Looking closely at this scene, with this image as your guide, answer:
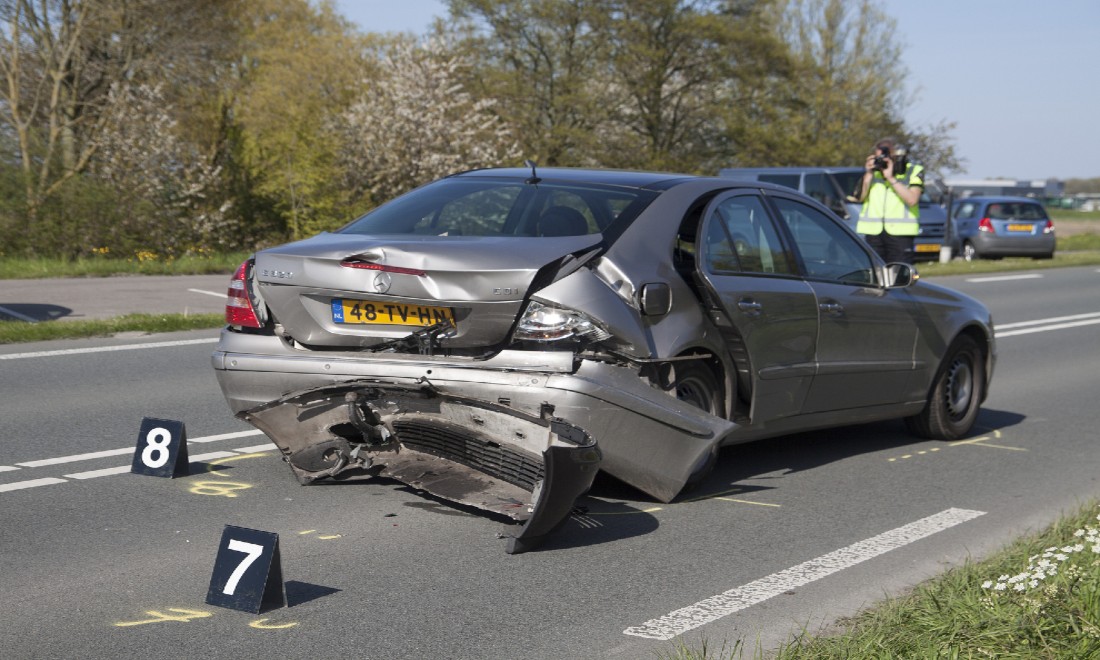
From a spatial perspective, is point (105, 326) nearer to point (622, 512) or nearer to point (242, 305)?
point (242, 305)

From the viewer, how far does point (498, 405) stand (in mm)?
5328

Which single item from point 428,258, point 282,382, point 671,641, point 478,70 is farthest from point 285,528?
point 478,70

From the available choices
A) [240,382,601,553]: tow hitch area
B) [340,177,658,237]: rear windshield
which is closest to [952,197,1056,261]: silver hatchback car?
[340,177,658,237]: rear windshield

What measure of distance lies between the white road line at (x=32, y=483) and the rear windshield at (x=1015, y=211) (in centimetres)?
2895

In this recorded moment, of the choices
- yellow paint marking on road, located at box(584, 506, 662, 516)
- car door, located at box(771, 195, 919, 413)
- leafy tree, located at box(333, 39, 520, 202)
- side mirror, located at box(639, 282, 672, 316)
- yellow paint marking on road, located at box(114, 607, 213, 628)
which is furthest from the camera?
leafy tree, located at box(333, 39, 520, 202)

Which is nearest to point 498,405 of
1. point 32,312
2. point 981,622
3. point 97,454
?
point 981,622

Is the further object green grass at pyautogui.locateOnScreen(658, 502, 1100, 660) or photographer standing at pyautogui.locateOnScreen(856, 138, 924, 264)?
photographer standing at pyautogui.locateOnScreen(856, 138, 924, 264)

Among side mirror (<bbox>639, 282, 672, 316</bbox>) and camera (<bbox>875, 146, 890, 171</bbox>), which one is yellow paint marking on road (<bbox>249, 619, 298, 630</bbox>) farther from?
camera (<bbox>875, 146, 890, 171</bbox>)

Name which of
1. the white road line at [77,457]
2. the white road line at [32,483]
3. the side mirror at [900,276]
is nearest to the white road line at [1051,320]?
the side mirror at [900,276]

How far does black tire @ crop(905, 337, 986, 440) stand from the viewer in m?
8.20

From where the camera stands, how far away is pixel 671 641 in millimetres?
4168

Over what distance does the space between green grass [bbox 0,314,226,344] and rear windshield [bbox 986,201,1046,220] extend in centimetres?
2365

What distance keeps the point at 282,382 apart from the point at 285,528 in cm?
74

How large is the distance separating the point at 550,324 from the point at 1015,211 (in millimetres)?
29185
